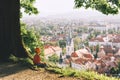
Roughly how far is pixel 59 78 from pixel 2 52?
2.92 meters

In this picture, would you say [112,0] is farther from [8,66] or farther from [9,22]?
[8,66]

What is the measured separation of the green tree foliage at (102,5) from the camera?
10.8 metres

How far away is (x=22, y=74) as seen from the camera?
7.51 metres

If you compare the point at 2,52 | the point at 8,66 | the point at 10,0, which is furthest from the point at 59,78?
the point at 10,0

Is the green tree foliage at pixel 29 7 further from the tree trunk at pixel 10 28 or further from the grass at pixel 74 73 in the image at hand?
the grass at pixel 74 73

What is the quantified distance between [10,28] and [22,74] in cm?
242

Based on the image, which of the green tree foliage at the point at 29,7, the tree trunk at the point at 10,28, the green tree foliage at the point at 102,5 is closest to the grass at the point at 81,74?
the tree trunk at the point at 10,28

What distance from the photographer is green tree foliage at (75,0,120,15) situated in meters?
10.8

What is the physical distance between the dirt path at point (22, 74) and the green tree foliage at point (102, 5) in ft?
12.0

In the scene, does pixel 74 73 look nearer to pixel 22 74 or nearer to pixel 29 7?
pixel 22 74

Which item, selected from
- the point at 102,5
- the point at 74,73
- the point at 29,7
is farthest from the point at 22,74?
the point at 29,7

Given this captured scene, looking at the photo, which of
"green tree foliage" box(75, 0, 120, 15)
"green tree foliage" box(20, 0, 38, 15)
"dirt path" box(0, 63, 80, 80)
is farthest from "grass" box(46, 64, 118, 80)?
"green tree foliage" box(20, 0, 38, 15)

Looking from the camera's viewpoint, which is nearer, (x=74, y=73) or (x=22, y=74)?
(x=74, y=73)

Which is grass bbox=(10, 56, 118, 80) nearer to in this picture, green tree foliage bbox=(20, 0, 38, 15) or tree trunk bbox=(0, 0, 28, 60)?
tree trunk bbox=(0, 0, 28, 60)
